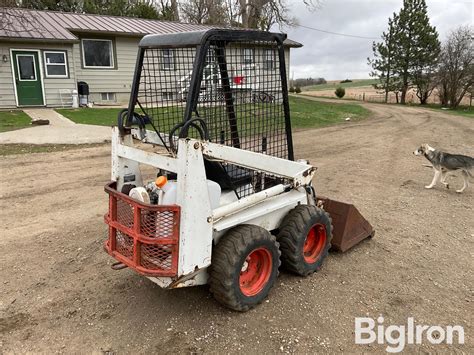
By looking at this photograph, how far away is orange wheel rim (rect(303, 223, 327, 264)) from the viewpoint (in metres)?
4.14

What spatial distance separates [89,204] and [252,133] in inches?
137

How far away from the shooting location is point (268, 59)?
12.2 ft

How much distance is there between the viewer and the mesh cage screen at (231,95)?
3.47m

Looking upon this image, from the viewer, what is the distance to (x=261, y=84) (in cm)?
375

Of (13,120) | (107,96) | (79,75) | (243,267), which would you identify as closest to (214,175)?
(243,267)

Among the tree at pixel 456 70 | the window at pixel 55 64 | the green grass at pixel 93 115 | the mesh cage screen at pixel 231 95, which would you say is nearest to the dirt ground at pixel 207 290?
the mesh cage screen at pixel 231 95

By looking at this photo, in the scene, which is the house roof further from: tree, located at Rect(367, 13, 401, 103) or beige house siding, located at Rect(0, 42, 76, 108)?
tree, located at Rect(367, 13, 401, 103)

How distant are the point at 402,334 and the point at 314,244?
120cm

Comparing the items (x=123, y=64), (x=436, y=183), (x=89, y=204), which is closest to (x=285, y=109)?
(x=89, y=204)

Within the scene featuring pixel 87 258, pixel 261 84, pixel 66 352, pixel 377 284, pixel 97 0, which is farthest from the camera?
pixel 97 0

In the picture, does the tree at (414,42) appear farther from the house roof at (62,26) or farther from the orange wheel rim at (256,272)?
the orange wheel rim at (256,272)

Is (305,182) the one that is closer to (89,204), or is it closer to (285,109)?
(285,109)

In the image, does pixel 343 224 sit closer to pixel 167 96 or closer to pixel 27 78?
pixel 167 96

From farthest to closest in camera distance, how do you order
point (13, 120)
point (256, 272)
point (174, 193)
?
point (13, 120)
point (256, 272)
point (174, 193)
